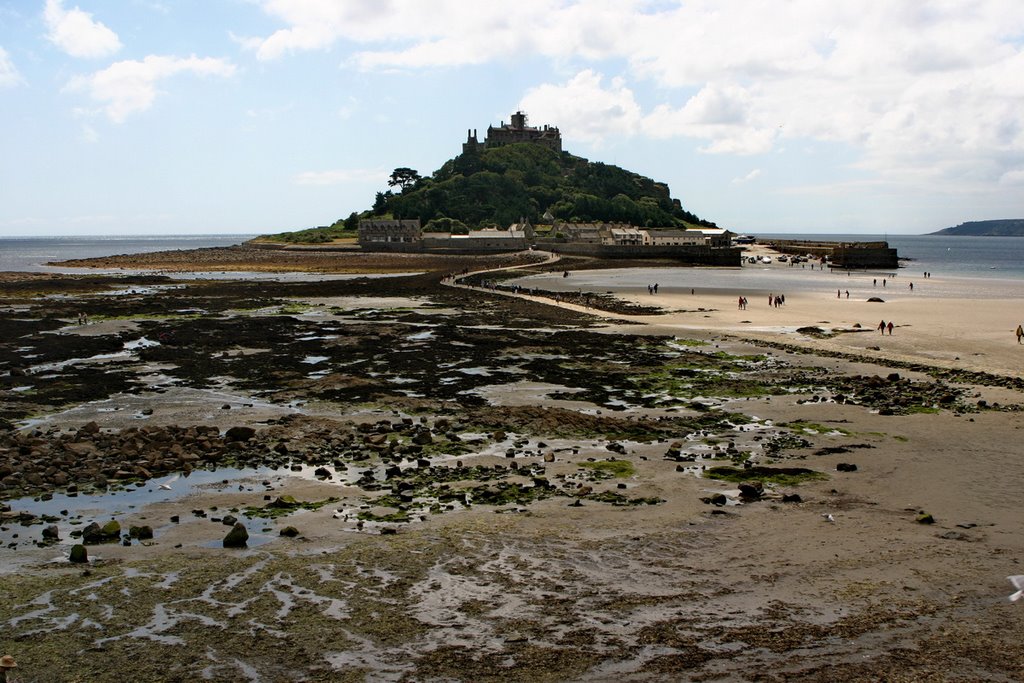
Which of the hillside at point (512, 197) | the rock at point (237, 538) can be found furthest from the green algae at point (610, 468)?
the hillside at point (512, 197)

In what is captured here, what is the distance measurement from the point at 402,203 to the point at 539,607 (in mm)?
155115

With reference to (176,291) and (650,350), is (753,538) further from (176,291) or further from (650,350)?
(176,291)

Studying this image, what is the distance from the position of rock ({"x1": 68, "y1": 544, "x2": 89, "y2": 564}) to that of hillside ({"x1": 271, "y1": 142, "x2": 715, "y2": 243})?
453 feet

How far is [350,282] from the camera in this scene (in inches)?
→ 3337

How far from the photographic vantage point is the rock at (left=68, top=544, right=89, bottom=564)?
46.4ft

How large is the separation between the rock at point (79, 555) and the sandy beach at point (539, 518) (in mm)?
268

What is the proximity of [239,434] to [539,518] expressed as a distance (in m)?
10.0

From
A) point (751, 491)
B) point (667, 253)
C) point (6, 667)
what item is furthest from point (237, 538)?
point (667, 253)

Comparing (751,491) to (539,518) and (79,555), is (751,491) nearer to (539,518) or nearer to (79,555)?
(539,518)

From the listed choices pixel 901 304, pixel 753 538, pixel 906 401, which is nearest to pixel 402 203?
pixel 901 304

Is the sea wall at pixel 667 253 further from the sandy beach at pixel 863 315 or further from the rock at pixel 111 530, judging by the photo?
the rock at pixel 111 530

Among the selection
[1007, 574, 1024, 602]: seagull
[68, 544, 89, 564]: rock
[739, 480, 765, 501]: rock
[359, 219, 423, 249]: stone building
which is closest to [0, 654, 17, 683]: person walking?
[68, 544, 89, 564]: rock

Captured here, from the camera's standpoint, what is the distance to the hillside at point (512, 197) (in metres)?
164

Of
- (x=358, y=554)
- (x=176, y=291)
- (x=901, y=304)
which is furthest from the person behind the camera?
(x=176, y=291)
